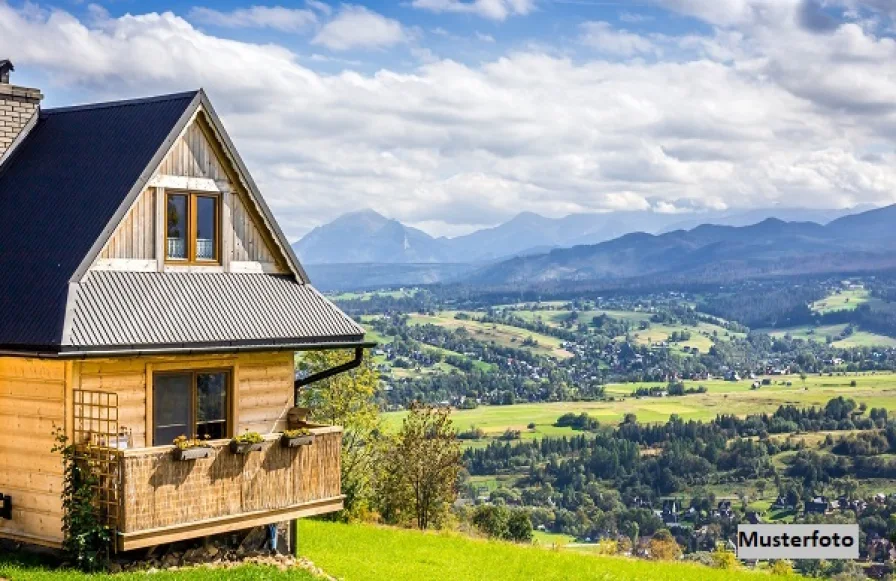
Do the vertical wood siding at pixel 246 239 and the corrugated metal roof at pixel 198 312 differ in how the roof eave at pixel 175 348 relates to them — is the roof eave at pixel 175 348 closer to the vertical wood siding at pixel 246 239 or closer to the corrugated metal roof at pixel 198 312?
the corrugated metal roof at pixel 198 312

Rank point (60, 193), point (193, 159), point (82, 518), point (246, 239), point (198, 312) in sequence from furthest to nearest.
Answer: point (246, 239)
point (193, 159)
point (60, 193)
point (198, 312)
point (82, 518)

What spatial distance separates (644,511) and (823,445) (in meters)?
43.5

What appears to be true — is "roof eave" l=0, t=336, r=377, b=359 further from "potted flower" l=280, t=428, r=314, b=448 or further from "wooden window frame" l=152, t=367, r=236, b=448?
"potted flower" l=280, t=428, r=314, b=448

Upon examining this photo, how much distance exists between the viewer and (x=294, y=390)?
76.8 feet

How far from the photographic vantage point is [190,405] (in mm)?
21094

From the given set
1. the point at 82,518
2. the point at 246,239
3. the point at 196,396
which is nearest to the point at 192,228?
the point at 246,239

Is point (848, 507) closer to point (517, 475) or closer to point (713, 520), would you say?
point (713, 520)

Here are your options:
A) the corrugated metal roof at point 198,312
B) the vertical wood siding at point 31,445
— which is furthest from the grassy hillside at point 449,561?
the vertical wood siding at point 31,445

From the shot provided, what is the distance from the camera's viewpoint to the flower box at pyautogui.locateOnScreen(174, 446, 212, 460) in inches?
755

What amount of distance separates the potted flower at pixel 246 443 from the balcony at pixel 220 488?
13 centimetres

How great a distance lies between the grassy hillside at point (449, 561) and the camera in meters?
25.7

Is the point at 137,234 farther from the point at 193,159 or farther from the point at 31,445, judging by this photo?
the point at 31,445

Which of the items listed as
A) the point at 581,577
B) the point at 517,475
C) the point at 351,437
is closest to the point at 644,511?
the point at 517,475

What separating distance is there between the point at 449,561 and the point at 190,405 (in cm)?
958
